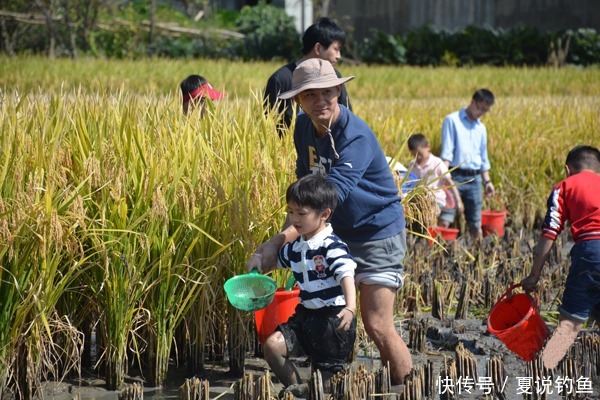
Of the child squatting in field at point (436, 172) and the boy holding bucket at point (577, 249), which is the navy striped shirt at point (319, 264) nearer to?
the boy holding bucket at point (577, 249)

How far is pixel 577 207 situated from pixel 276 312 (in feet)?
5.23

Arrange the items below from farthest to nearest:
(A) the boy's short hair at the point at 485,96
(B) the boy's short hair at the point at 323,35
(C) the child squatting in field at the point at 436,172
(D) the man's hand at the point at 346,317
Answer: (A) the boy's short hair at the point at 485,96 < (C) the child squatting in field at the point at 436,172 < (B) the boy's short hair at the point at 323,35 < (D) the man's hand at the point at 346,317

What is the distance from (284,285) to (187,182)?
0.78 metres

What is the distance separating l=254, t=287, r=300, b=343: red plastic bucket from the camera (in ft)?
13.8

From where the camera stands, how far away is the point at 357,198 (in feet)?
13.0

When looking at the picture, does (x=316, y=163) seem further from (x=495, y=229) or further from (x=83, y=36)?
(x=83, y=36)

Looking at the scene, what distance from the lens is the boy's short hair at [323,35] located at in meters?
5.52

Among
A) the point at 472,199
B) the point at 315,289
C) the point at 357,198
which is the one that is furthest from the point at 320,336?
the point at 472,199

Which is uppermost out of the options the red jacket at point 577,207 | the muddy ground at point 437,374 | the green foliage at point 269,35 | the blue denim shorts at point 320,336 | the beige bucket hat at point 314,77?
the green foliage at point 269,35

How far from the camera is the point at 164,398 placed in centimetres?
430

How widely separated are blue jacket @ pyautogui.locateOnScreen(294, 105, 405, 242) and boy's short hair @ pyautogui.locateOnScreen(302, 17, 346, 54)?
146cm

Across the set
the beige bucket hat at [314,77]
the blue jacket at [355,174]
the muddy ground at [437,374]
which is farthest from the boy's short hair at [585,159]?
the beige bucket hat at [314,77]

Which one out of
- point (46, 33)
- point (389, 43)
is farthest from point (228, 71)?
point (46, 33)

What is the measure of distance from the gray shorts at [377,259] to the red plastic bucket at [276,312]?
15.2 inches
